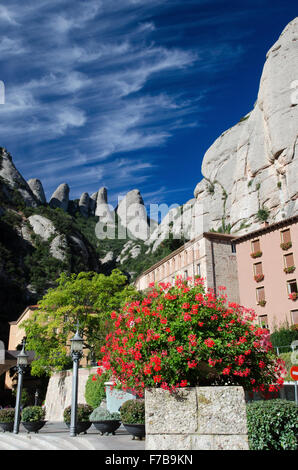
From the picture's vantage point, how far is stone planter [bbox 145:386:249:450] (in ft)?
24.6

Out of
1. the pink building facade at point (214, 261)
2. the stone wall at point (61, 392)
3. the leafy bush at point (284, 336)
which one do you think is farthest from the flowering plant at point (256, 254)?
the stone wall at point (61, 392)

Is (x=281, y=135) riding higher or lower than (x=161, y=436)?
higher

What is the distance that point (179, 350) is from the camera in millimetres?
7844

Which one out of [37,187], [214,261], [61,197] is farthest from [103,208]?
[214,261]

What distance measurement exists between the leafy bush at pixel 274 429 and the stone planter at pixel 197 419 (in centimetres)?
70

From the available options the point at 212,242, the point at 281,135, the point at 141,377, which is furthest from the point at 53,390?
the point at 281,135

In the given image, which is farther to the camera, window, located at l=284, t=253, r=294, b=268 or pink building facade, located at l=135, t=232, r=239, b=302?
pink building facade, located at l=135, t=232, r=239, b=302

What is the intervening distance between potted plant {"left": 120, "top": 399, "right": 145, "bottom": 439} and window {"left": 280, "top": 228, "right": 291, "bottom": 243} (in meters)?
29.2

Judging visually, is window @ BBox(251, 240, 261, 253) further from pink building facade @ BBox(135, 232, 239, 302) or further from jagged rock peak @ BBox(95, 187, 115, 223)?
jagged rock peak @ BBox(95, 187, 115, 223)

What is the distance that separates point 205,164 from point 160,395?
87.7 metres

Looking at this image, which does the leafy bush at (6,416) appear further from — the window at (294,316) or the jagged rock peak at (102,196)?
the jagged rock peak at (102,196)

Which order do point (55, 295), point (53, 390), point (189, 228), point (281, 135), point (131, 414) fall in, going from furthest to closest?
point (189, 228) < point (281, 135) < point (53, 390) < point (55, 295) < point (131, 414)

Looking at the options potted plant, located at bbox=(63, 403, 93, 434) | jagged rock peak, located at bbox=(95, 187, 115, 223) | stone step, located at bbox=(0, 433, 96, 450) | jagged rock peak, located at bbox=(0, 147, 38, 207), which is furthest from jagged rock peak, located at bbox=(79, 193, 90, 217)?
stone step, located at bbox=(0, 433, 96, 450)

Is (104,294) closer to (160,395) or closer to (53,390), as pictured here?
(53,390)
